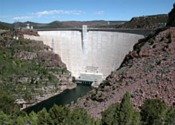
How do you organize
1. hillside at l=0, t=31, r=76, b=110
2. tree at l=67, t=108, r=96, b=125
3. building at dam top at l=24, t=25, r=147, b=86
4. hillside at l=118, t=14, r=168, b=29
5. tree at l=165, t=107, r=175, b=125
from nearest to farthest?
tree at l=165, t=107, r=175, b=125
tree at l=67, t=108, r=96, b=125
hillside at l=0, t=31, r=76, b=110
building at dam top at l=24, t=25, r=147, b=86
hillside at l=118, t=14, r=168, b=29

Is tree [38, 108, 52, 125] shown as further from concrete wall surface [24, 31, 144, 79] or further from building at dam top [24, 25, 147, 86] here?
concrete wall surface [24, 31, 144, 79]

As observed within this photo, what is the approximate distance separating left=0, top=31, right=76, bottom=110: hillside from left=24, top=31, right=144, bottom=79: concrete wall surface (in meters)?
2.24

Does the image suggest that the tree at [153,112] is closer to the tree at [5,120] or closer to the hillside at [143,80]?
the hillside at [143,80]

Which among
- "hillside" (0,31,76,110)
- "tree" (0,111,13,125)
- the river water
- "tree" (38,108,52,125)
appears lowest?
the river water

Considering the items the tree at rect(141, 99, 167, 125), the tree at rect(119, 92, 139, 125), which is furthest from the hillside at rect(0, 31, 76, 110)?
the tree at rect(119, 92, 139, 125)

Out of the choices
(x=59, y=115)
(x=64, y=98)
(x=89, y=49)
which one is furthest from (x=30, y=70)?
(x=59, y=115)

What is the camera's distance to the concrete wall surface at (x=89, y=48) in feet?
323

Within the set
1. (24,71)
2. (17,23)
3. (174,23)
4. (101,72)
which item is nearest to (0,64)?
(24,71)

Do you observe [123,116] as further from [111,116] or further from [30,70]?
[30,70]

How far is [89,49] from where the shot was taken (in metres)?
106

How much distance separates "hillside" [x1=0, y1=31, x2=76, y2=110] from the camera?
9519cm

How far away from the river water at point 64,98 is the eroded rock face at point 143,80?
3436 centimetres

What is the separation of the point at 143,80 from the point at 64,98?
157 feet

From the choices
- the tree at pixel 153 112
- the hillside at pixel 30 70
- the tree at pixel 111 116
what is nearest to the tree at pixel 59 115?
the tree at pixel 111 116
